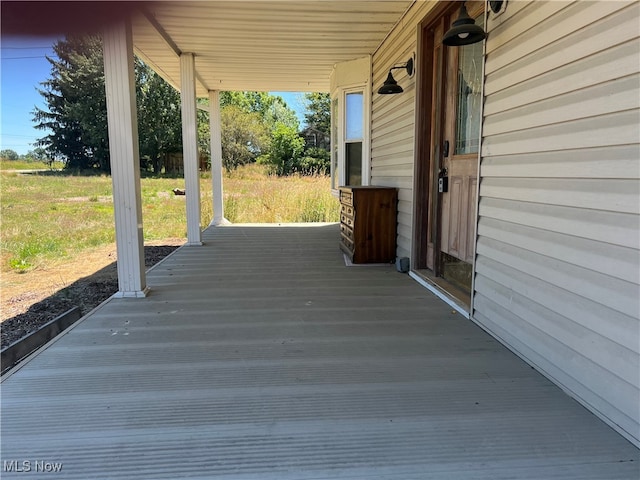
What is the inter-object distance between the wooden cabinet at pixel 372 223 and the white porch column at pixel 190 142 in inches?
97.5

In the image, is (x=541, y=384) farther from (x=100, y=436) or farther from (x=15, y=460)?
(x=15, y=460)

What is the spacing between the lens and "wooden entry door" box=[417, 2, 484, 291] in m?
3.19

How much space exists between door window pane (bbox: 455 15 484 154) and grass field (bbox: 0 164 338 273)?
544cm

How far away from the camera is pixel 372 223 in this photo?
467 centimetres

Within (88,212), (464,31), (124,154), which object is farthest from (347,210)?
(88,212)

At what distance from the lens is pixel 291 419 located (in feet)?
5.61

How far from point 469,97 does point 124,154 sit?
9.17 ft

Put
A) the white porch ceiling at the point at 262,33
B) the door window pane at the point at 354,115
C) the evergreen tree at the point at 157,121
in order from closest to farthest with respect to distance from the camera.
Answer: the white porch ceiling at the point at 262,33, the door window pane at the point at 354,115, the evergreen tree at the point at 157,121

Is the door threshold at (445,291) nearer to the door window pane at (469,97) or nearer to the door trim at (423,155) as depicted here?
the door trim at (423,155)

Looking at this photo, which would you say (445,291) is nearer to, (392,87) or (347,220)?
(347,220)

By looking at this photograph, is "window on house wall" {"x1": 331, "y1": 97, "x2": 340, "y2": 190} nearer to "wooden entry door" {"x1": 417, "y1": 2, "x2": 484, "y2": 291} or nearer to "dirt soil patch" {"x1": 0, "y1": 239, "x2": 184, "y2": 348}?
"wooden entry door" {"x1": 417, "y1": 2, "x2": 484, "y2": 291}

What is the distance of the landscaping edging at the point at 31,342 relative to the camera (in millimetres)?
2301
